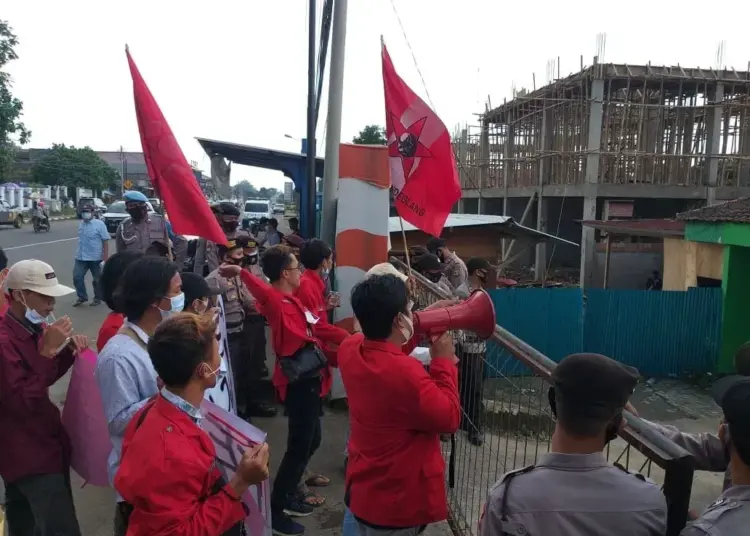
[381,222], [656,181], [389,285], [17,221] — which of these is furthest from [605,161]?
[17,221]

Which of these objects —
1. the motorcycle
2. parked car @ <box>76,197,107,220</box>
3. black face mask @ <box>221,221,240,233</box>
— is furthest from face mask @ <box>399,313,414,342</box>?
the motorcycle

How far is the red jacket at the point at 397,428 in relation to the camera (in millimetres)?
2123

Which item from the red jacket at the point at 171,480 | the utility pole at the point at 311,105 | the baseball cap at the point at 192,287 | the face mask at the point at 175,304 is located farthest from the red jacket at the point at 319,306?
the utility pole at the point at 311,105

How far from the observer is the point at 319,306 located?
413cm

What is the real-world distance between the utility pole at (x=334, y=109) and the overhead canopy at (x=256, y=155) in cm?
333

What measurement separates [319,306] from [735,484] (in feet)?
9.82

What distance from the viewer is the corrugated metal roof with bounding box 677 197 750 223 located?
9.09 m

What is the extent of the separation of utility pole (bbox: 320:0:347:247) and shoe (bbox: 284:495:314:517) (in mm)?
2653

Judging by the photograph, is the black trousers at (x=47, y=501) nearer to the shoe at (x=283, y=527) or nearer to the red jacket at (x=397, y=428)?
the shoe at (x=283, y=527)

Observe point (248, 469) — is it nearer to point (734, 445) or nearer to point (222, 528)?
point (222, 528)

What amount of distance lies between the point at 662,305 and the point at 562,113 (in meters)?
10.9

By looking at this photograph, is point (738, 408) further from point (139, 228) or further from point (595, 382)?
point (139, 228)

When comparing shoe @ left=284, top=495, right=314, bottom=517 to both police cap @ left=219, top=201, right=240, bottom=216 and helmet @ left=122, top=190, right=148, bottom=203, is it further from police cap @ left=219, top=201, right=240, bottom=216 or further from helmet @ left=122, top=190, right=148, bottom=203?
helmet @ left=122, top=190, right=148, bottom=203

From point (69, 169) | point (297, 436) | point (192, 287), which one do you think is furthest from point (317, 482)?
point (69, 169)
